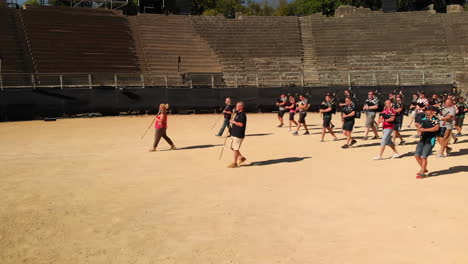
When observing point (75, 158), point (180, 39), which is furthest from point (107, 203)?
point (180, 39)

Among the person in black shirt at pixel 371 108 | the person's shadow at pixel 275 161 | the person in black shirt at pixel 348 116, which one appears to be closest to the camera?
the person's shadow at pixel 275 161

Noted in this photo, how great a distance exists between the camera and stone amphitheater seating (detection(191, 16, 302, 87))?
36625 mm

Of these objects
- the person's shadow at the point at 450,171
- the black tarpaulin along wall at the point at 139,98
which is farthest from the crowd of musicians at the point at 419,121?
the black tarpaulin along wall at the point at 139,98

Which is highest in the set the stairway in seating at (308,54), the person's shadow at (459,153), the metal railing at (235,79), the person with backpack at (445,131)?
the stairway in seating at (308,54)

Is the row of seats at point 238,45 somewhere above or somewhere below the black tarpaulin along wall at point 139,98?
above

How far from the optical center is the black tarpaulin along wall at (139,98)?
25969mm

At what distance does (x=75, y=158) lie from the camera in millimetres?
14773

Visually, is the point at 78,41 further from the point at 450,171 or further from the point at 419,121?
the point at 450,171

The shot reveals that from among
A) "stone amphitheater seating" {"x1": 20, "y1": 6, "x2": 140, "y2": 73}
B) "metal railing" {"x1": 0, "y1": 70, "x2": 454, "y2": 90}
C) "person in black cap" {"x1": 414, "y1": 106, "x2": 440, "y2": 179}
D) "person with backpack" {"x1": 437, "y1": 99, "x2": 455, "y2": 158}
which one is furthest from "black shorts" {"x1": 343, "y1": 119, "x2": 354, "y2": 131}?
"stone amphitheater seating" {"x1": 20, "y1": 6, "x2": 140, "y2": 73}

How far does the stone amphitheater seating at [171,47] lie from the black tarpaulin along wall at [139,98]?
5387 millimetres

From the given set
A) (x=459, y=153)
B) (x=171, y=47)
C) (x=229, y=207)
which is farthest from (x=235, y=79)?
(x=229, y=207)

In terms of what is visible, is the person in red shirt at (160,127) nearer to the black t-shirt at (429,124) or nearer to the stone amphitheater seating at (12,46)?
the black t-shirt at (429,124)

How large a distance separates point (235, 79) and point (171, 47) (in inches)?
381

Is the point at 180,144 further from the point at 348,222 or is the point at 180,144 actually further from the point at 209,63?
the point at 209,63
